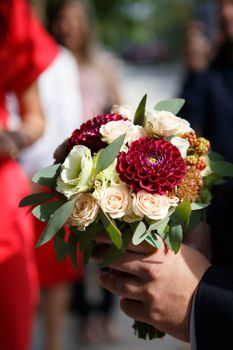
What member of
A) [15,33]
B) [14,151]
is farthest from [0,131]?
[15,33]

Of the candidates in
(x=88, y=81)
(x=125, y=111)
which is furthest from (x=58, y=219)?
(x=88, y=81)

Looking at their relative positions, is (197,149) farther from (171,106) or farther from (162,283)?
(162,283)

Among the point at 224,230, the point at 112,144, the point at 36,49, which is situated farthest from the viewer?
the point at 36,49

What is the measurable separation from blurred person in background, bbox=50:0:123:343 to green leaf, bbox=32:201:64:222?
122 inches

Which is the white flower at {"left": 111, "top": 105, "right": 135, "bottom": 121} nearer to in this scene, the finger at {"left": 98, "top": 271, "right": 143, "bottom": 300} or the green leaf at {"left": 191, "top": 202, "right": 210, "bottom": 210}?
the green leaf at {"left": 191, "top": 202, "right": 210, "bottom": 210}

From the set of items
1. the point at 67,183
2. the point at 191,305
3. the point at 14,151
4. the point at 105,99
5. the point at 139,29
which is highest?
the point at 139,29

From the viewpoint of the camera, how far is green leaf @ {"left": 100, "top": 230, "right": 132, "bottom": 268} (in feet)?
5.62

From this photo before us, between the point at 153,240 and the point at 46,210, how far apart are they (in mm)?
296

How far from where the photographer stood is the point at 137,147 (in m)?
1.71

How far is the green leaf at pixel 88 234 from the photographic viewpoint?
1715 millimetres

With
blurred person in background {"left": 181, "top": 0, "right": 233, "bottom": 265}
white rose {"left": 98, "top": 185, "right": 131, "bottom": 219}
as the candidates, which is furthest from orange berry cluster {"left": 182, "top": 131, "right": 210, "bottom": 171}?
blurred person in background {"left": 181, "top": 0, "right": 233, "bottom": 265}

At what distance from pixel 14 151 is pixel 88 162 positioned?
4.37ft

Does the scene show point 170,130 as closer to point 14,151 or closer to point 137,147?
point 137,147

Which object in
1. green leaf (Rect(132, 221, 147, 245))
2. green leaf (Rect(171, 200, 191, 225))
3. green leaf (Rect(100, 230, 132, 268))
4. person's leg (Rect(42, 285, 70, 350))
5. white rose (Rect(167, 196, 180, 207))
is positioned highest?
white rose (Rect(167, 196, 180, 207))
